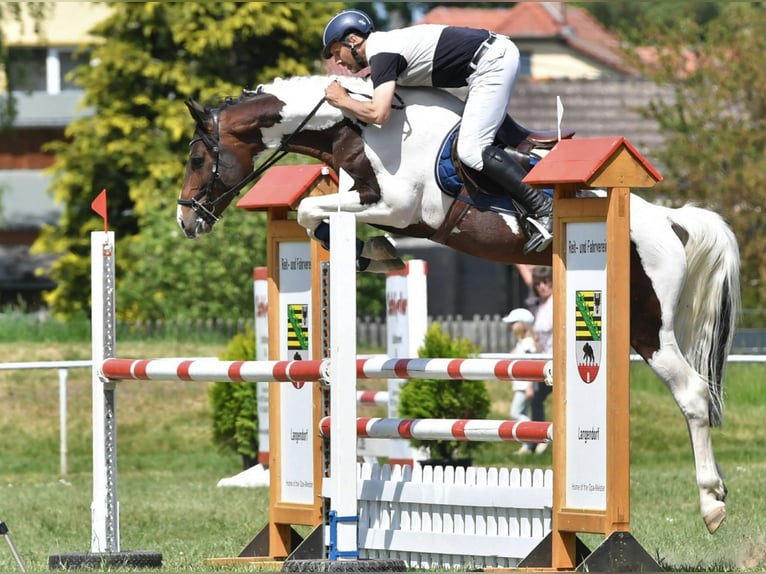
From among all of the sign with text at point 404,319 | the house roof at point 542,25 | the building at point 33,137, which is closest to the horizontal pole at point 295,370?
the sign with text at point 404,319

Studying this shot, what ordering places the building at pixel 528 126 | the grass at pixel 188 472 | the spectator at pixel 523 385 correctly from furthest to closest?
1. the building at pixel 528 126
2. the spectator at pixel 523 385
3. the grass at pixel 188 472

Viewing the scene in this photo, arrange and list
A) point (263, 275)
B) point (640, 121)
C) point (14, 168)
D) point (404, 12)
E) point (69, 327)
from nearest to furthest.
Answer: point (263, 275)
point (69, 327)
point (640, 121)
point (14, 168)
point (404, 12)

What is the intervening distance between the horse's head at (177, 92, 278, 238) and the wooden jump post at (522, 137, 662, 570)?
4.63 ft

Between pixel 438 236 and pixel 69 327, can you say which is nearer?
pixel 438 236

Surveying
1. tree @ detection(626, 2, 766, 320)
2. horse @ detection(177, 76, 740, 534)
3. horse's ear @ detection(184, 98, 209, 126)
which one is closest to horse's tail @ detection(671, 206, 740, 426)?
horse @ detection(177, 76, 740, 534)

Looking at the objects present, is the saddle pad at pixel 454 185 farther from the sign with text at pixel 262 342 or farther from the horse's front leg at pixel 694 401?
the sign with text at pixel 262 342

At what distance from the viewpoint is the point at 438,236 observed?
6355 millimetres

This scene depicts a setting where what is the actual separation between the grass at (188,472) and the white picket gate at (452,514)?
1.82 feet

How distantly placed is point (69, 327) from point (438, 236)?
41.0 feet

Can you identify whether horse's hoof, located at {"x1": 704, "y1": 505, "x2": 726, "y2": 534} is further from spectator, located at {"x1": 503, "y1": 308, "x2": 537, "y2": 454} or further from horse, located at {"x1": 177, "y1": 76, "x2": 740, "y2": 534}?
spectator, located at {"x1": 503, "y1": 308, "x2": 537, "y2": 454}

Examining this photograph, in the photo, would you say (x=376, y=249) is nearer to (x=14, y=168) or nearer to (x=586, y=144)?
(x=586, y=144)

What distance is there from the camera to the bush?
11930mm

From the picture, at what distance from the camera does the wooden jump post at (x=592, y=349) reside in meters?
5.32

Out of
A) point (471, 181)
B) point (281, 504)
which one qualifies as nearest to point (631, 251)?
point (471, 181)
